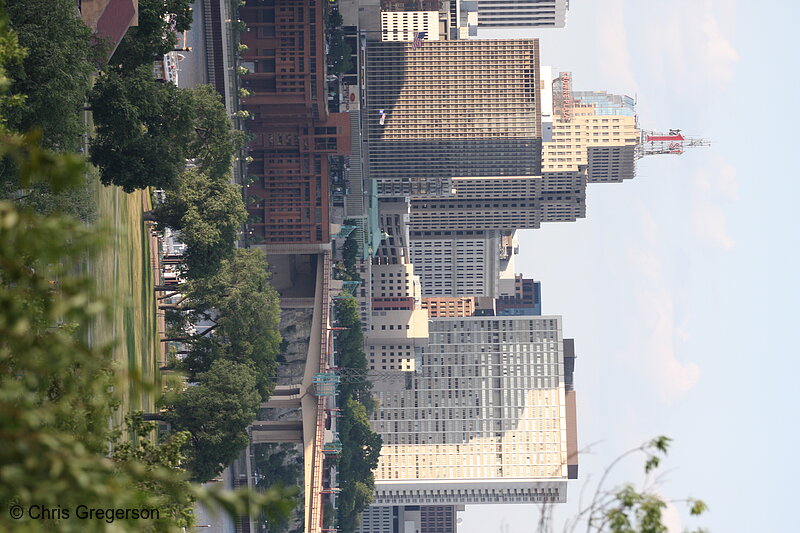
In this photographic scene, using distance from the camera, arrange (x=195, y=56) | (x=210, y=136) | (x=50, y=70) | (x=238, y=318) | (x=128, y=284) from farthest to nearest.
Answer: (x=195, y=56), (x=238, y=318), (x=210, y=136), (x=128, y=284), (x=50, y=70)

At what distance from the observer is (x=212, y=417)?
136750mm

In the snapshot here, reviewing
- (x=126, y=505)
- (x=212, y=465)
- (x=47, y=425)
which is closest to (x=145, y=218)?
(x=212, y=465)

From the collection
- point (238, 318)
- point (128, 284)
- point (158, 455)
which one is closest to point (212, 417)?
point (238, 318)

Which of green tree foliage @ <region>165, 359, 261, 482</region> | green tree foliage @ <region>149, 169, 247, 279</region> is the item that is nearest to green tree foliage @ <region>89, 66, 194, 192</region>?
green tree foliage @ <region>149, 169, 247, 279</region>

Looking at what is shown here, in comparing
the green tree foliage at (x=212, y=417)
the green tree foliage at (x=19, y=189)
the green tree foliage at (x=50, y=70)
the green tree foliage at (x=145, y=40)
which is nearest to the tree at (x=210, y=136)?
the green tree foliage at (x=145, y=40)

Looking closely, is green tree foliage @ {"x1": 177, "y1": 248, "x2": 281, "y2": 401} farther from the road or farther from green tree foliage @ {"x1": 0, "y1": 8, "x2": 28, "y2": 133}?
green tree foliage @ {"x1": 0, "y1": 8, "x2": 28, "y2": 133}

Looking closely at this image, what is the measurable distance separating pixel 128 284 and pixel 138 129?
21833 mm

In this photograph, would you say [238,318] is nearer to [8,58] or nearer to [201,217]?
[201,217]

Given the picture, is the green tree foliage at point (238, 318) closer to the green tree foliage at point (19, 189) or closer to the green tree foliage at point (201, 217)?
the green tree foliage at point (201, 217)

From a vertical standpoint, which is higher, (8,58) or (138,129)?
(8,58)

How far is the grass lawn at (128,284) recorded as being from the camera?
395 ft

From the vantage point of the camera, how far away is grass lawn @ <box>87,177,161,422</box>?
120 m

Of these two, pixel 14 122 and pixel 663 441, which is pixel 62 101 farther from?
pixel 663 441

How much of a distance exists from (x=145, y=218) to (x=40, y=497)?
11177 centimetres
